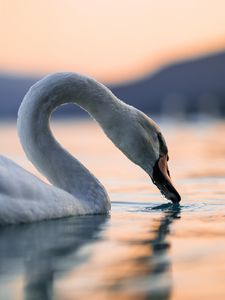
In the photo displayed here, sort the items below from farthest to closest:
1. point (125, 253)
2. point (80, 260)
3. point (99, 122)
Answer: point (99, 122) < point (125, 253) < point (80, 260)

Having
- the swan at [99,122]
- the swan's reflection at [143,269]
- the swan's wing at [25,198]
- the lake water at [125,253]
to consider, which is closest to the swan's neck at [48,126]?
the swan at [99,122]

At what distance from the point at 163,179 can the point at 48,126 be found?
127cm

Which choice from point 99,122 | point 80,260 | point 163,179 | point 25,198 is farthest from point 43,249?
point 99,122

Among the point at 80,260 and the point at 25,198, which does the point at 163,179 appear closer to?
the point at 25,198

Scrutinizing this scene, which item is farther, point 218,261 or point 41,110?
point 41,110

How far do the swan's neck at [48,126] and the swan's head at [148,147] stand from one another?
329mm

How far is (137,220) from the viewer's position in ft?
30.3

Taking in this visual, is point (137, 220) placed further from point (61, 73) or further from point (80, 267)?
point (80, 267)

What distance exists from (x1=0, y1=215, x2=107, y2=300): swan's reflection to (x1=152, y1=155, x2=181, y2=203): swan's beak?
0.83 meters

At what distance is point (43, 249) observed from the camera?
7.47 metres

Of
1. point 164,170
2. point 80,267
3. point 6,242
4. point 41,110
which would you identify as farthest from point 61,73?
point 80,267

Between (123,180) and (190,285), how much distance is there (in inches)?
346

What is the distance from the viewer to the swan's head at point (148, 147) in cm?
984

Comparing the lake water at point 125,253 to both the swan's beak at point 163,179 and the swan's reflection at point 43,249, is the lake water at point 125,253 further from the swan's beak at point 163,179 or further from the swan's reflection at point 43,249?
the swan's beak at point 163,179
